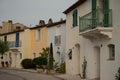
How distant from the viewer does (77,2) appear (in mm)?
26188

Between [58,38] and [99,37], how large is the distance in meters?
14.3

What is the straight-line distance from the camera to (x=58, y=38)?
1404 inches

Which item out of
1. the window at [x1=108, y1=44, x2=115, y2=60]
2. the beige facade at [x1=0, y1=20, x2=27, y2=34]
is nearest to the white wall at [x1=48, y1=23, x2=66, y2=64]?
the window at [x1=108, y1=44, x2=115, y2=60]

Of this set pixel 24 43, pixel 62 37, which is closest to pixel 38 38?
pixel 24 43

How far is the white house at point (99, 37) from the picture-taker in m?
19.5

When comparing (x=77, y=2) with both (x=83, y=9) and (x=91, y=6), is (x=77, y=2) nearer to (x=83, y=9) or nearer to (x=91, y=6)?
(x=83, y=9)

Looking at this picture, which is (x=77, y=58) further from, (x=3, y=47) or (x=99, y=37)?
(x=3, y=47)

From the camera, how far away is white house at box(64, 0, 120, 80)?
768 inches

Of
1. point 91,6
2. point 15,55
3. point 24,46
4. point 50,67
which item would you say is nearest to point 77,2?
point 91,6

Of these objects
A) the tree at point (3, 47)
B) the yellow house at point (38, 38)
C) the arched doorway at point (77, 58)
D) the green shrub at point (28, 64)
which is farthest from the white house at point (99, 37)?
the tree at point (3, 47)

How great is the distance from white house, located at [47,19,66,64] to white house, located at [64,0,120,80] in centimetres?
693

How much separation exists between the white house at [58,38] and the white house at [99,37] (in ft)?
22.7

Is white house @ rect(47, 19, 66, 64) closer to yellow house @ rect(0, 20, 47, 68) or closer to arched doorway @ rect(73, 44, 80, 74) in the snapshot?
yellow house @ rect(0, 20, 47, 68)

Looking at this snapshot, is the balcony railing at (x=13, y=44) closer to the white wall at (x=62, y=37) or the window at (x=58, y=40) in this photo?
the white wall at (x=62, y=37)
